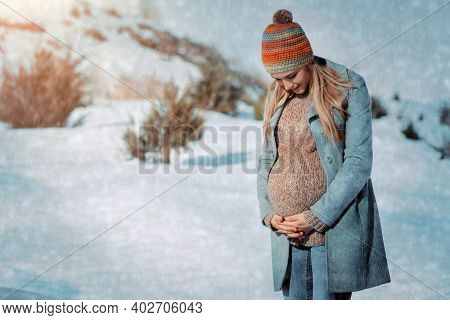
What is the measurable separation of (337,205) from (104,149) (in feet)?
9.22

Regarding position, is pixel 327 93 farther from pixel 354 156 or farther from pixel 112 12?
pixel 112 12

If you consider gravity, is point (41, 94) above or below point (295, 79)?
above

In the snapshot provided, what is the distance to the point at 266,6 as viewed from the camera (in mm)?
4059

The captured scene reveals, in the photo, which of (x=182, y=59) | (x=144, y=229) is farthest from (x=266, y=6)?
(x=144, y=229)

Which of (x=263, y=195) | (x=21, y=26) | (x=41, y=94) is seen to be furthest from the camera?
(x=21, y=26)

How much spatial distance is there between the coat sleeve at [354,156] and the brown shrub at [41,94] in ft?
10.1

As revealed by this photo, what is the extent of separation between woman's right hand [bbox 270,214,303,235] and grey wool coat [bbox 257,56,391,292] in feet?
0.07

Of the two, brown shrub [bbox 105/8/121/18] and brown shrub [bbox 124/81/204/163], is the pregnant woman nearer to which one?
brown shrub [bbox 124/81/204/163]

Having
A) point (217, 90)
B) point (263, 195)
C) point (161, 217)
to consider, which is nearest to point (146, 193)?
point (161, 217)

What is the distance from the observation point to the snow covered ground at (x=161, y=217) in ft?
9.61

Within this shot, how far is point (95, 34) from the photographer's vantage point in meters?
4.38

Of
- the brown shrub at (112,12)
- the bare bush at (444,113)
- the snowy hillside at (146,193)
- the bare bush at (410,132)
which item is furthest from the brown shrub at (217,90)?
the bare bush at (444,113)

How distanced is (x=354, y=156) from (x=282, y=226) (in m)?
0.20
